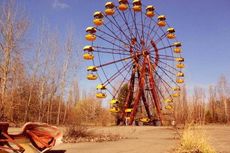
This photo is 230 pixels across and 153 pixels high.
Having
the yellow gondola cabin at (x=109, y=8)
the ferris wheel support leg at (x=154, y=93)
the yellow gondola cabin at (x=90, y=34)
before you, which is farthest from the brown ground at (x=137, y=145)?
the yellow gondola cabin at (x=109, y=8)

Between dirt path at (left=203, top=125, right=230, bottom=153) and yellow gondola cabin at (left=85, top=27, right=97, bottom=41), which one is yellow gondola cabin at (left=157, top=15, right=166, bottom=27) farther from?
dirt path at (left=203, top=125, right=230, bottom=153)

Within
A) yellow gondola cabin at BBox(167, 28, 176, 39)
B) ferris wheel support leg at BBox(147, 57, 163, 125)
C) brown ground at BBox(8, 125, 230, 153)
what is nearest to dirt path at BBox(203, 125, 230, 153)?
brown ground at BBox(8, 125, 230, 153)

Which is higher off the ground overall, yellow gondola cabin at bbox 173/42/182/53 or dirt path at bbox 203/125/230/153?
yellow gondola cabin at bbox 173/42/182/53

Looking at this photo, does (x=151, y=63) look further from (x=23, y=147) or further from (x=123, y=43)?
(x=23, y=147)

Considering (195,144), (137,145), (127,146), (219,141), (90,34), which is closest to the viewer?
(195,144)

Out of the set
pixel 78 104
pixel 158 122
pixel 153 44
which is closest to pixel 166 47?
pixel 153 44

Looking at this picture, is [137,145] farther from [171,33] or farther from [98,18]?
[171,33]

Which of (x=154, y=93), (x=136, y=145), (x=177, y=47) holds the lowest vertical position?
(x=136, y=145)

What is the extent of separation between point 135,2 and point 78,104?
34772 millimetres

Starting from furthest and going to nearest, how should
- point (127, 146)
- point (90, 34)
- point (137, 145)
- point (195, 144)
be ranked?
point (90, 34), point (137, 145), point (127, 146), point (195, 144)

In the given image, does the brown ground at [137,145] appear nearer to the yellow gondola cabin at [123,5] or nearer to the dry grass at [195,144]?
the dry grass at [195,144]

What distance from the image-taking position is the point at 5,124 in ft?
19.6

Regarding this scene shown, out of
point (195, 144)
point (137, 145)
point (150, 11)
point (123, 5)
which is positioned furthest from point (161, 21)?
point (195, 144)

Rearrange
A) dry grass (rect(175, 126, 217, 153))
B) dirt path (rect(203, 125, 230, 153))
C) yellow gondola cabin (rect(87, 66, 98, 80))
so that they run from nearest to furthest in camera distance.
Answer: dry grass (rect(175, 126, 217, 153)), dirt path (rect(203, 125, 230, 153)), yellow gondola cabin (rect(87, 66, 98, 80))
